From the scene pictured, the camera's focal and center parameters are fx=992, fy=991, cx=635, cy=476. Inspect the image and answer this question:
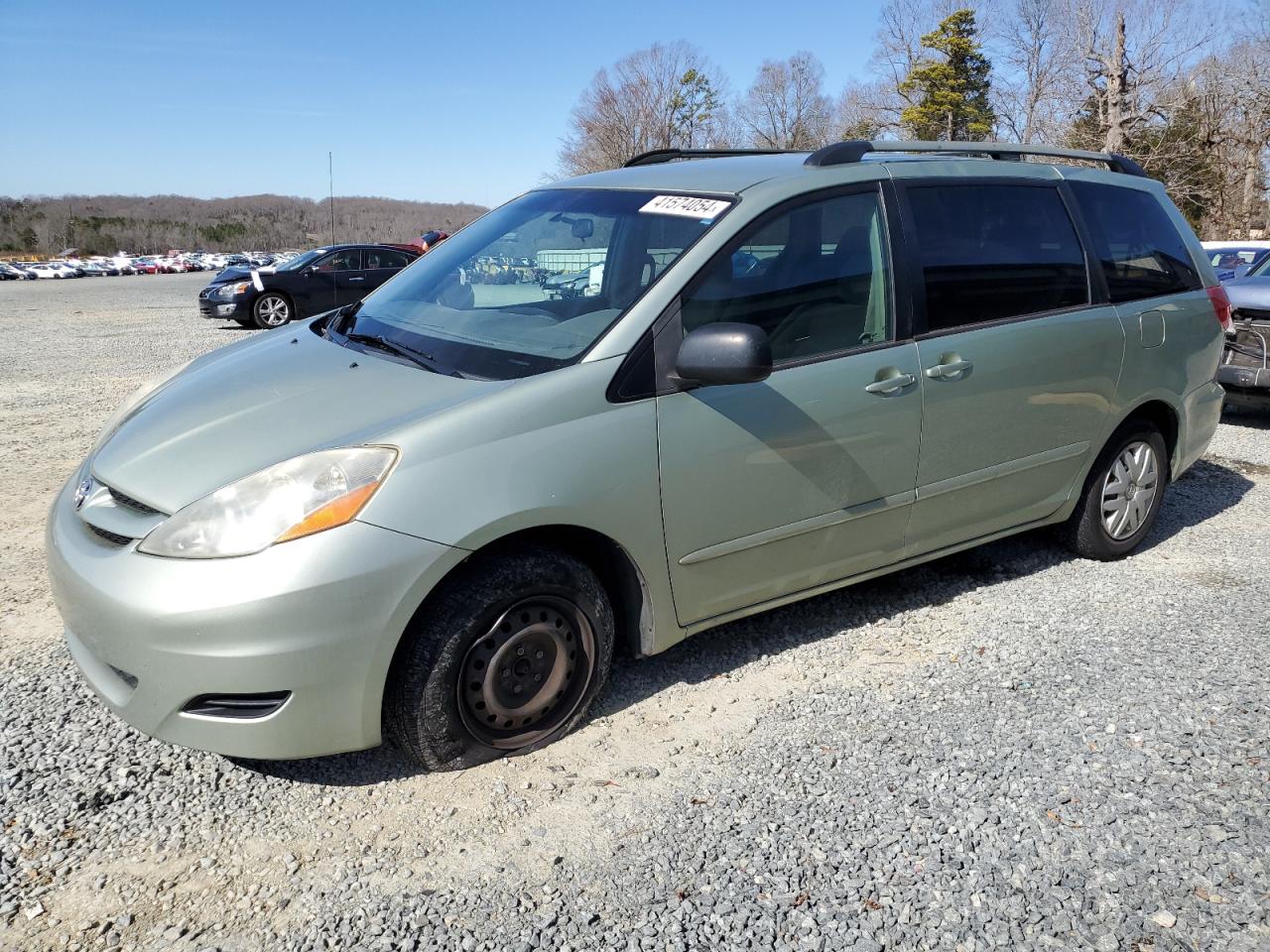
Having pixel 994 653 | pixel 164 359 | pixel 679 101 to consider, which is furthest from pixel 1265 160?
pixel 994 653

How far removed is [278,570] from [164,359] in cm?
1205

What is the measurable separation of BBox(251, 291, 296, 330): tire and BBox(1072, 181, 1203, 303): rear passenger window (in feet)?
53.4

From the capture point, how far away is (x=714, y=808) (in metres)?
2.82

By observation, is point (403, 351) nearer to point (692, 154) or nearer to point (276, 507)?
point (276, 507)

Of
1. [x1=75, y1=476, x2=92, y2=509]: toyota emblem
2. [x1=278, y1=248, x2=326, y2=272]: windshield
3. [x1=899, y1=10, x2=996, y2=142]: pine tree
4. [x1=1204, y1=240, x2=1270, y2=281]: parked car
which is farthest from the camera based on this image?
[x1=899, y1=10, x2=996, y2=142]: pine tree

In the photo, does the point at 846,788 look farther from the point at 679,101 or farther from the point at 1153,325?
the point at 679,101

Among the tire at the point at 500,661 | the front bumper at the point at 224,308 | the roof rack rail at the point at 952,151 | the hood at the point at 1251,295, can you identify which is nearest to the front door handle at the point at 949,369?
the roof rack rail at the point at 952,151

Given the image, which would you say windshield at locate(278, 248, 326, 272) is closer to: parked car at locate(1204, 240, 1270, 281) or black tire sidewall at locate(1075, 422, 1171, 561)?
parked car at locate(1204, 240, 1270, 281)

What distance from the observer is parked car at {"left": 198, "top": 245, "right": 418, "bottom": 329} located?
18.1 m

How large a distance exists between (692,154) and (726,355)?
1906 mm

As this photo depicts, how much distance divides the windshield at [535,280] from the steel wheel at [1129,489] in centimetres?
250

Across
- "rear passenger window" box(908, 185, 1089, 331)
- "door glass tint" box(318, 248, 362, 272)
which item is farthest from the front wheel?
"rear passenger window" box(908, 185, 1089, 331)

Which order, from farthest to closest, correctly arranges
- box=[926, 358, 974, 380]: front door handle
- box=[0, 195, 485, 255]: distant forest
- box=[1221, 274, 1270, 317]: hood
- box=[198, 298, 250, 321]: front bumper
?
box=[0, 195, 485, 255]: distant forest < box=[198, 298, 250, 321]: front bumper < box=[1221, 274, 1270, 317]: hood < box=[926, 358, 974, 380]: front door handle

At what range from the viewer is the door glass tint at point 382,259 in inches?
764
